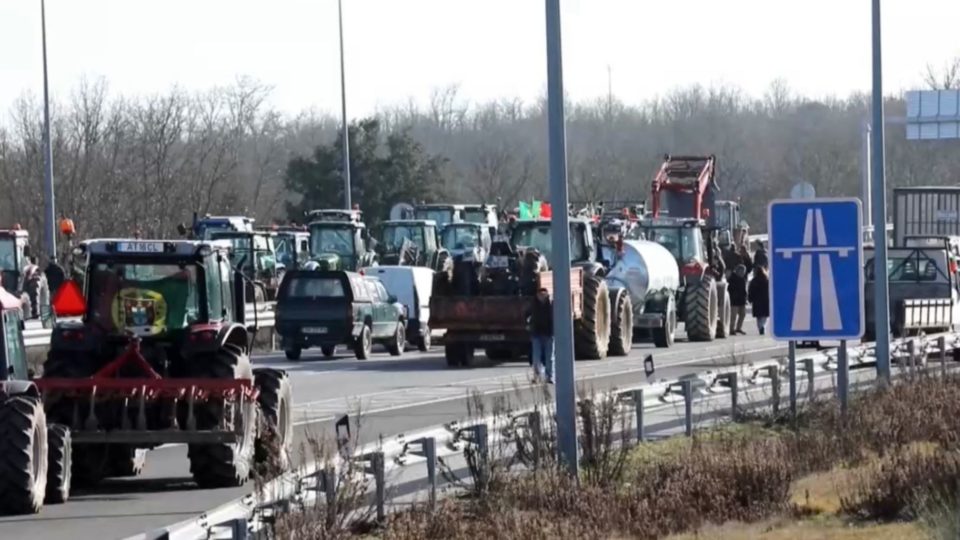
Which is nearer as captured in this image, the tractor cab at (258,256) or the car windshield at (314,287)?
the car windshield at (314,287)

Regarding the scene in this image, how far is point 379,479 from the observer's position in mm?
13477

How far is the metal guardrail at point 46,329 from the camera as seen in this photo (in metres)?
33.9

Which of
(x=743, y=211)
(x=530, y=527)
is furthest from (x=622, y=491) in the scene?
(x=743, y=211)

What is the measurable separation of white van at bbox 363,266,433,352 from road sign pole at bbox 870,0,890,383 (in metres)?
18.7

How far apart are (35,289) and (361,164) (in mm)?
31692

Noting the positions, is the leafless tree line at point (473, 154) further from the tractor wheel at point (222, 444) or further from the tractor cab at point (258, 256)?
the tractor wheel at point (222, 444)

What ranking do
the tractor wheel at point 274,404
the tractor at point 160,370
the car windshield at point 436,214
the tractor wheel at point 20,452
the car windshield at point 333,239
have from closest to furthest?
the tractor wheel at point 20,452 < the tractor at point 160,370 < the tractor wheel at point 274,404 < the car windshield at point 333,239 < the car windshield at point 436,214

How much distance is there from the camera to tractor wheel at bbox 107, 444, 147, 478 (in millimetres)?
19438

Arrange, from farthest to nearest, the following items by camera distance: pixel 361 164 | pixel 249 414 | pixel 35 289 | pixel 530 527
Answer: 1. pixel 361 164
2. pixel 35 289
3. pixel 249 414
4. pixel 530 527

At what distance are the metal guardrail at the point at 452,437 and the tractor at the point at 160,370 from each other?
270 centimetres

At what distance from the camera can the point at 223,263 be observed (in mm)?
19422

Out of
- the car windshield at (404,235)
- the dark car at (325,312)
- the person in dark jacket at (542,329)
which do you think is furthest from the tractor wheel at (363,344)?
the car windshield at (404,235)

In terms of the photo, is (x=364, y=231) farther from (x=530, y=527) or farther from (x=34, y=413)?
(x=530, y=527)

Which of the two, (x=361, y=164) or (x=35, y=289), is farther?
(x=361, y=164)
